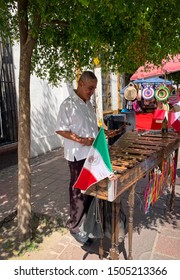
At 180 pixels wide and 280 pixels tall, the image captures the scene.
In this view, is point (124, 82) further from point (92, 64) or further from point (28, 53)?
point (28, 53)

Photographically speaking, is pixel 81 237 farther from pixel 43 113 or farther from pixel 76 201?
pixel 43 113

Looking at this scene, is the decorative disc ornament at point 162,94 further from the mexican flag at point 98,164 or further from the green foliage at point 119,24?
the mexican flag at point 98,164

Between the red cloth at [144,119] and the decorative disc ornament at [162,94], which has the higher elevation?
the decorative disc ornament at [162,94]

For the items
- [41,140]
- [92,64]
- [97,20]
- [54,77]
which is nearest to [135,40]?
[97,20]

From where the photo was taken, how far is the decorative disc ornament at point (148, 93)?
37.5 feet

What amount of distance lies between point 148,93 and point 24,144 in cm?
949

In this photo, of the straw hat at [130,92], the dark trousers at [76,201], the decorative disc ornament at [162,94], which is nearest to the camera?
the dark trousers at [76,201]

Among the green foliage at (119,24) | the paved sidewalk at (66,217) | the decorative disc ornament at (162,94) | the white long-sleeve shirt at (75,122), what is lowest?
the paved sidewalk at (66,217)

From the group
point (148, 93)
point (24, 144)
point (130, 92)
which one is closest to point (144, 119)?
point (148, 93)

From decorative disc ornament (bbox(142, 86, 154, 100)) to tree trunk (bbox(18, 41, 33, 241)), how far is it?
9.37 metres

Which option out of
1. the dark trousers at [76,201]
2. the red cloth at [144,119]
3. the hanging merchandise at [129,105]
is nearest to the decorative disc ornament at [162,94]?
the red cloth at [144,119]

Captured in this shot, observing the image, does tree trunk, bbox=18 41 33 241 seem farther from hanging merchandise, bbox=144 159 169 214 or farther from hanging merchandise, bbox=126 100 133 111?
hanging merchandise, bbox=126 100 133 111

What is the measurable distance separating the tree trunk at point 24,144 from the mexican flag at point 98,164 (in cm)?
111

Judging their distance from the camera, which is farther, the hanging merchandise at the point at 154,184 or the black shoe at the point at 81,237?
the black shoe at the point at 81,237
